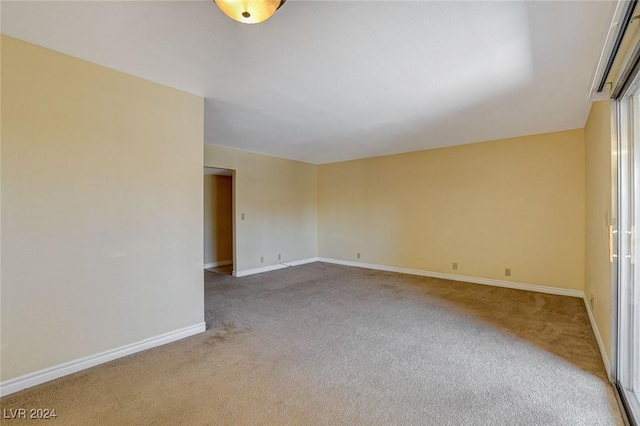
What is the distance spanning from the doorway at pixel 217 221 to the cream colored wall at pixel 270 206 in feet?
3.88

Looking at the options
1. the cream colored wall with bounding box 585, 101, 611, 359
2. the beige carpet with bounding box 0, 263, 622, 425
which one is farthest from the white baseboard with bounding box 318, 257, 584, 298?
the cream colored wall with bounding box 585, 101, 611, 359

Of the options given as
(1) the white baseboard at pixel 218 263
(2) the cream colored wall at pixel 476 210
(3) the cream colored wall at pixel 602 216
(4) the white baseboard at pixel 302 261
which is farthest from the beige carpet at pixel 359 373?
(1) the white baseboard at pixel 218 263

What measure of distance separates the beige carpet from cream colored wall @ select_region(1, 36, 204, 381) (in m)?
0.34

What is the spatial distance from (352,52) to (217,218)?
557 centimetres

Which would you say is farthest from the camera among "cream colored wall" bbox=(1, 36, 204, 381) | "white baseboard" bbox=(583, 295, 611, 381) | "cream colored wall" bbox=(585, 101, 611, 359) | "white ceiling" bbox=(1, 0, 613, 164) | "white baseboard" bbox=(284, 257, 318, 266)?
"white baseboard" bbox=(284, 257, 318, 266)

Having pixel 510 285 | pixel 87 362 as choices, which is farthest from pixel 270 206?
pixel 510 285

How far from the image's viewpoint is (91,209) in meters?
2.23

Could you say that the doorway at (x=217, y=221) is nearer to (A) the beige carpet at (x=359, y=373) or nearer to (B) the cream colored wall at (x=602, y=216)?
(A) the beige carpet at (x=359, y=373)

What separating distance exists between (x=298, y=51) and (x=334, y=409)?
2426mm

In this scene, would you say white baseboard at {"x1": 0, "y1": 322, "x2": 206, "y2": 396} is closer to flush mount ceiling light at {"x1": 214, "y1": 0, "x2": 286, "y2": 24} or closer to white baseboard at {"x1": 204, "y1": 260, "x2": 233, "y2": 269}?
flush mount ceiling light at {"x1": 214, "y1": 0, "x2": 286, "y2": 24}

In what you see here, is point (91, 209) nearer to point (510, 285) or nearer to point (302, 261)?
point (302, 261)

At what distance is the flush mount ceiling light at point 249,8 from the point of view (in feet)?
4.27

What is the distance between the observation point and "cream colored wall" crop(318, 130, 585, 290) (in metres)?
4.00

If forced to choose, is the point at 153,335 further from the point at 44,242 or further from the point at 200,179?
the point at 200,179
